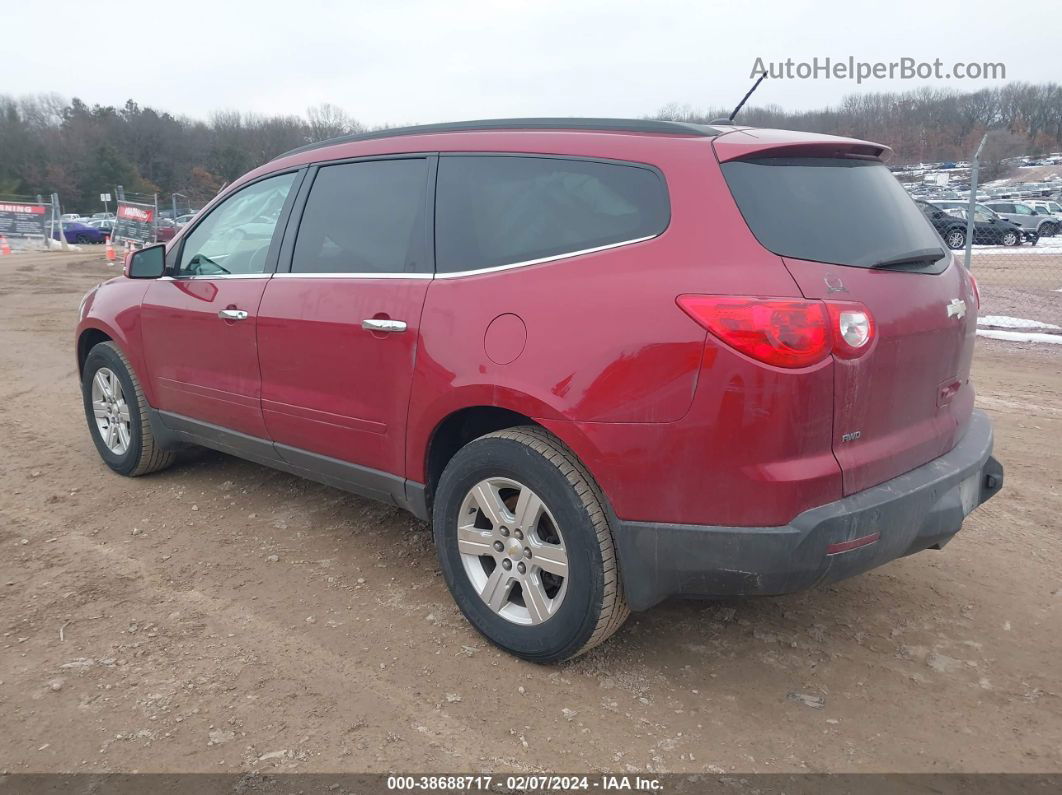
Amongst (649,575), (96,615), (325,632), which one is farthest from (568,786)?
(96,615)

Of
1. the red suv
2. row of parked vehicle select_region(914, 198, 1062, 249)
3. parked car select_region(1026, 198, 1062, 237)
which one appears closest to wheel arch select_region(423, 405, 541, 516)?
the red suv

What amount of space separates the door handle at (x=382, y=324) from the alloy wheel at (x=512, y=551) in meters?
0.68

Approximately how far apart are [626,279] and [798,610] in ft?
5.32

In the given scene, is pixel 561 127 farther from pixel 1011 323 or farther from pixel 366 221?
pixel 1011 323

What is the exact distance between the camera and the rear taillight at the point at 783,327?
2301mm

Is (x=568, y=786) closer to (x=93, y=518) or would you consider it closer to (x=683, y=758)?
(x=683, y=758)

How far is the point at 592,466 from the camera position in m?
2.59

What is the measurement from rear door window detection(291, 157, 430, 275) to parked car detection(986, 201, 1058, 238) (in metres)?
31.9

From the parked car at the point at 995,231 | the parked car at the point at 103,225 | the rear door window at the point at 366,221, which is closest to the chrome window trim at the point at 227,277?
the rear door window at the point at 366,221

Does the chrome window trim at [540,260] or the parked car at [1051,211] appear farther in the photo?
the parked car at [1051,211]

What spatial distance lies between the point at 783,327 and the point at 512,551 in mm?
1208

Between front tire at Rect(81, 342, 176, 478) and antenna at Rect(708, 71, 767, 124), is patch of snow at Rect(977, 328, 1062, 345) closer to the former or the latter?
antenna at Rect(708, 71, 767, 124)

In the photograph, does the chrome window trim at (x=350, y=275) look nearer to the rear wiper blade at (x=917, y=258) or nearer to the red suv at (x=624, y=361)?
the red suv at (x=624, y=361)

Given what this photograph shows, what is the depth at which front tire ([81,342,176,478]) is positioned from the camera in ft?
15.3
